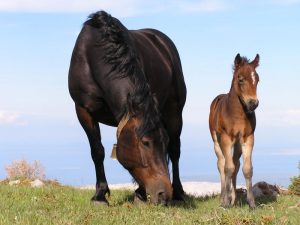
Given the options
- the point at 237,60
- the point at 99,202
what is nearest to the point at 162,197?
the point at 99,202

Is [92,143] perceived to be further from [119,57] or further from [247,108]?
[247,108]

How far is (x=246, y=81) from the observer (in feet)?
26.3

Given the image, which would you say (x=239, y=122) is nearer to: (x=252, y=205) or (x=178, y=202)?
(x=252, y=205)

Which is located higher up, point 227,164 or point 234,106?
point 234,106

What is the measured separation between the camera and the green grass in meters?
5.54

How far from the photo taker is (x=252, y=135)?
330 inches

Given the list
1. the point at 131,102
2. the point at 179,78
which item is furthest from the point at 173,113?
the point at 131,102

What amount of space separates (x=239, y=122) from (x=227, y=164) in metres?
0.70

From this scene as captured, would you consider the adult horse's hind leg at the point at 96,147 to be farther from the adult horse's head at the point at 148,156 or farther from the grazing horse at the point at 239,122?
the grazing horse at the point at 239,122

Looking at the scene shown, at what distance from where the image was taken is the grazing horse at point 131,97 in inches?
255

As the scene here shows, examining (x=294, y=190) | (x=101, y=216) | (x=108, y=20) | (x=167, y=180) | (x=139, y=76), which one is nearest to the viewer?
(x=101, y=216)

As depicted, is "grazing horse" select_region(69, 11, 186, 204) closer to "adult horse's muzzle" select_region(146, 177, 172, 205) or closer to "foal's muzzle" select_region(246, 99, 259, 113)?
"adult horse's muzzle" select_region(146, 177, 172, 205)

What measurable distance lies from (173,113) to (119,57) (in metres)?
2.78

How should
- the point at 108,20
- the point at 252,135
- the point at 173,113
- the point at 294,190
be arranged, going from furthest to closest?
the point at 294,190
the point at 173,113
the point at 252,135
the point at 108,20
